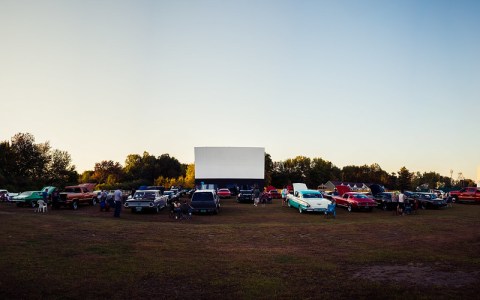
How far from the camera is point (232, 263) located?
33.7 feet

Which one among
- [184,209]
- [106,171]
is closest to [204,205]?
[184,209]

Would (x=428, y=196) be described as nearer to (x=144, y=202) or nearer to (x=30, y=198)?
(x=144, y=202)

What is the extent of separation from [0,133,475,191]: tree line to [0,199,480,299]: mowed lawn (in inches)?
2087

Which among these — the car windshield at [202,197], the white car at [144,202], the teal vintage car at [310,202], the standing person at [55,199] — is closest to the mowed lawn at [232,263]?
the white car at [144,202]

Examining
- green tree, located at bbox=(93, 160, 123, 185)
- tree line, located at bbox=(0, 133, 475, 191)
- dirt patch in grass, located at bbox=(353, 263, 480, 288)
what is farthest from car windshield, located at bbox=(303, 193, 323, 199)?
green tree, located at bbox=(93, 160, 123, 185)

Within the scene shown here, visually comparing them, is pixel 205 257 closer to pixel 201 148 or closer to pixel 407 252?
pixel 407 252

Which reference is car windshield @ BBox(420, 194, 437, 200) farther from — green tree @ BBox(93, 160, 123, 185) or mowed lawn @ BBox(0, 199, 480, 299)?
green tree @ BBox(93, 160, 123, 185)

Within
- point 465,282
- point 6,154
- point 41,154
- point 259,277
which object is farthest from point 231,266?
point 41,154

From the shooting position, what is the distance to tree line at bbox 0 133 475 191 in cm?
6912

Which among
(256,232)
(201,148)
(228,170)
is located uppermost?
(201,148)

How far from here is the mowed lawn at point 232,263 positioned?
25.1 ft

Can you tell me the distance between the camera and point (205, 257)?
1105cm

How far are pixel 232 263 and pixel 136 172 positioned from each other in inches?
4362

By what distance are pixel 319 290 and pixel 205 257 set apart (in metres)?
4.31
